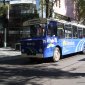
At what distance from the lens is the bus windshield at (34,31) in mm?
19031

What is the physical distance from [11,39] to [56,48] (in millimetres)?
21034

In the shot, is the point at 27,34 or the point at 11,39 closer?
the point at 27,34

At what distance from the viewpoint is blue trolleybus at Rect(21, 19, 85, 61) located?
18.7 m

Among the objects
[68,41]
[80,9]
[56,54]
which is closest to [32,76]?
[56,54]

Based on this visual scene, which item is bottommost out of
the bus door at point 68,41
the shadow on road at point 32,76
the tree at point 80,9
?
the shadow on road at point 32,76

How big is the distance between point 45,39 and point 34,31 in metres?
1.27

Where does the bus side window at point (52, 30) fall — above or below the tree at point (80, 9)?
below

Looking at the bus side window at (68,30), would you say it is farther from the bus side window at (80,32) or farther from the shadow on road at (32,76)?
the shadow on road at (32,76)

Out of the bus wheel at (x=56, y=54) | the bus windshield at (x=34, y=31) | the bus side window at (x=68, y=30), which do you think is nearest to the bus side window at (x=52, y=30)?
the bus windshield at (x=34, y=31)

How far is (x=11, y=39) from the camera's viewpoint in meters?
40.5

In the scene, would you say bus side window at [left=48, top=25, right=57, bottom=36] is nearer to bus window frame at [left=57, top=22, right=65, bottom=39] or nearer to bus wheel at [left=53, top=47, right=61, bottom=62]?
bus window frame at [left=57, top=22, right=65, bottom=39]

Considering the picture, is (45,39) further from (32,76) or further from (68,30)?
(32,76)

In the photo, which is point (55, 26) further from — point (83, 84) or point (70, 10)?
point (70, 10)

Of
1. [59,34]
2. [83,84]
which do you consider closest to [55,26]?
[59,34]
